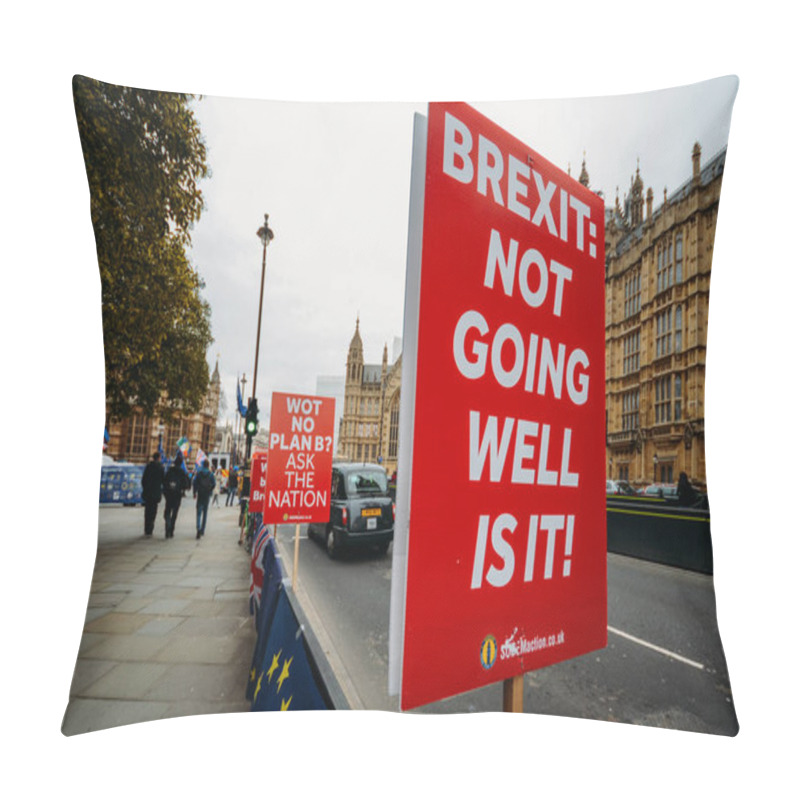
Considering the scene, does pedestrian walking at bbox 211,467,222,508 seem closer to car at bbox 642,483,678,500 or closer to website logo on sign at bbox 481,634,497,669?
website logo on sign at bbox 481,634,497,669

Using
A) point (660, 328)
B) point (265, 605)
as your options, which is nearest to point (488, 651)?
point (265, 605)

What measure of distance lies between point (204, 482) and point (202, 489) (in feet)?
0.18

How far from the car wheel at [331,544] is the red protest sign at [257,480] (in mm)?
459

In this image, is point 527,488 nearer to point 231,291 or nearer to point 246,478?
point 231,291

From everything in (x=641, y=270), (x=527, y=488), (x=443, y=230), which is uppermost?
(x=641, y=270)

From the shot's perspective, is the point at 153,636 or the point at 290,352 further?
the point at 290,352

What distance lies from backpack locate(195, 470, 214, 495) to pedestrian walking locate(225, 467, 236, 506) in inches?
5.3

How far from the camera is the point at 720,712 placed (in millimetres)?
2004

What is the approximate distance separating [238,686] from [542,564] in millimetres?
1462

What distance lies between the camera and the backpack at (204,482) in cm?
228

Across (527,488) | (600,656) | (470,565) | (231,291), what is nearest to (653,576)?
(600,656)

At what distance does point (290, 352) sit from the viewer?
235 centimetres

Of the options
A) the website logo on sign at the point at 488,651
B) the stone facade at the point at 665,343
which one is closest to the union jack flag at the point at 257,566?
the website logo on sign at the point at 488,651

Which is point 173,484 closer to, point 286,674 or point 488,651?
point 286,674
